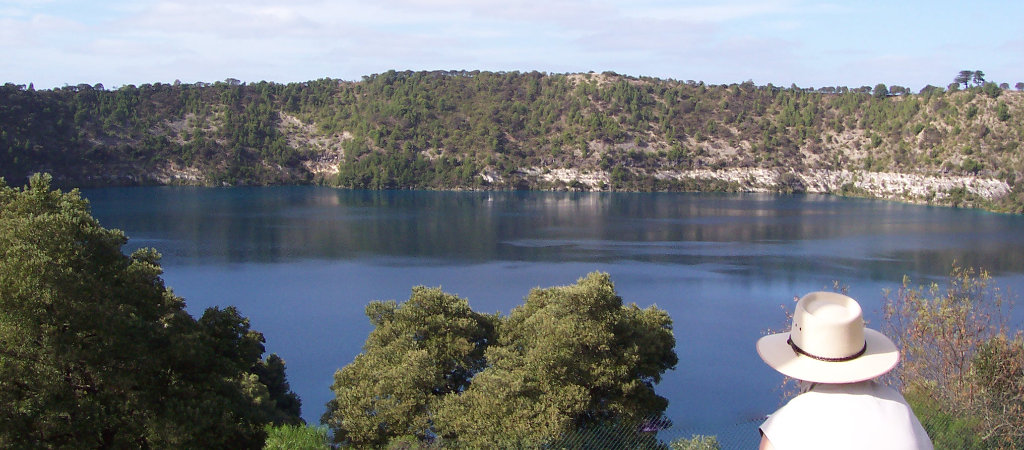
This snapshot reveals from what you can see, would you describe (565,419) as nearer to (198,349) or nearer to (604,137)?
(198,349)

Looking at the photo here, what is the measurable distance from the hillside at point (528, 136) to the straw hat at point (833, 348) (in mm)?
101714

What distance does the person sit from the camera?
8.32 ft

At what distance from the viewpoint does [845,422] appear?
8.35 ft

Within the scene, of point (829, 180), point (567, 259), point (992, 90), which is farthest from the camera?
point (829, 180)

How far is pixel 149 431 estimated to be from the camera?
10.8 m

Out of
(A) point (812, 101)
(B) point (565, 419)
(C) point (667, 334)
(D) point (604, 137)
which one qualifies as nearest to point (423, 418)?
(B) point (565, 419)

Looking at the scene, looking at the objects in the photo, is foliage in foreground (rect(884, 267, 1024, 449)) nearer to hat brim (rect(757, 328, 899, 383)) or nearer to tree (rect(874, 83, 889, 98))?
hat brim (rect(757, 328, 899, 383))

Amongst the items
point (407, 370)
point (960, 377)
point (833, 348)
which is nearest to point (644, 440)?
point (407, 370)

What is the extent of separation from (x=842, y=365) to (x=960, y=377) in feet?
38.6

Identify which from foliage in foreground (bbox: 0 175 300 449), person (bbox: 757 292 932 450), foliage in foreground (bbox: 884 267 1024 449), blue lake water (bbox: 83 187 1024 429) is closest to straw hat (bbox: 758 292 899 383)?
person (bbox: 757 292 932 450)

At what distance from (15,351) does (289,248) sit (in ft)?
138

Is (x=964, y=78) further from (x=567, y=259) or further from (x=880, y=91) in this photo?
(x=567, y=259)

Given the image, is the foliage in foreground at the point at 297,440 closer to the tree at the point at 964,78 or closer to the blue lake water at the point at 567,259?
the blue lake water at the point at 567,259

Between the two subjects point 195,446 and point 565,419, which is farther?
point 565,419
